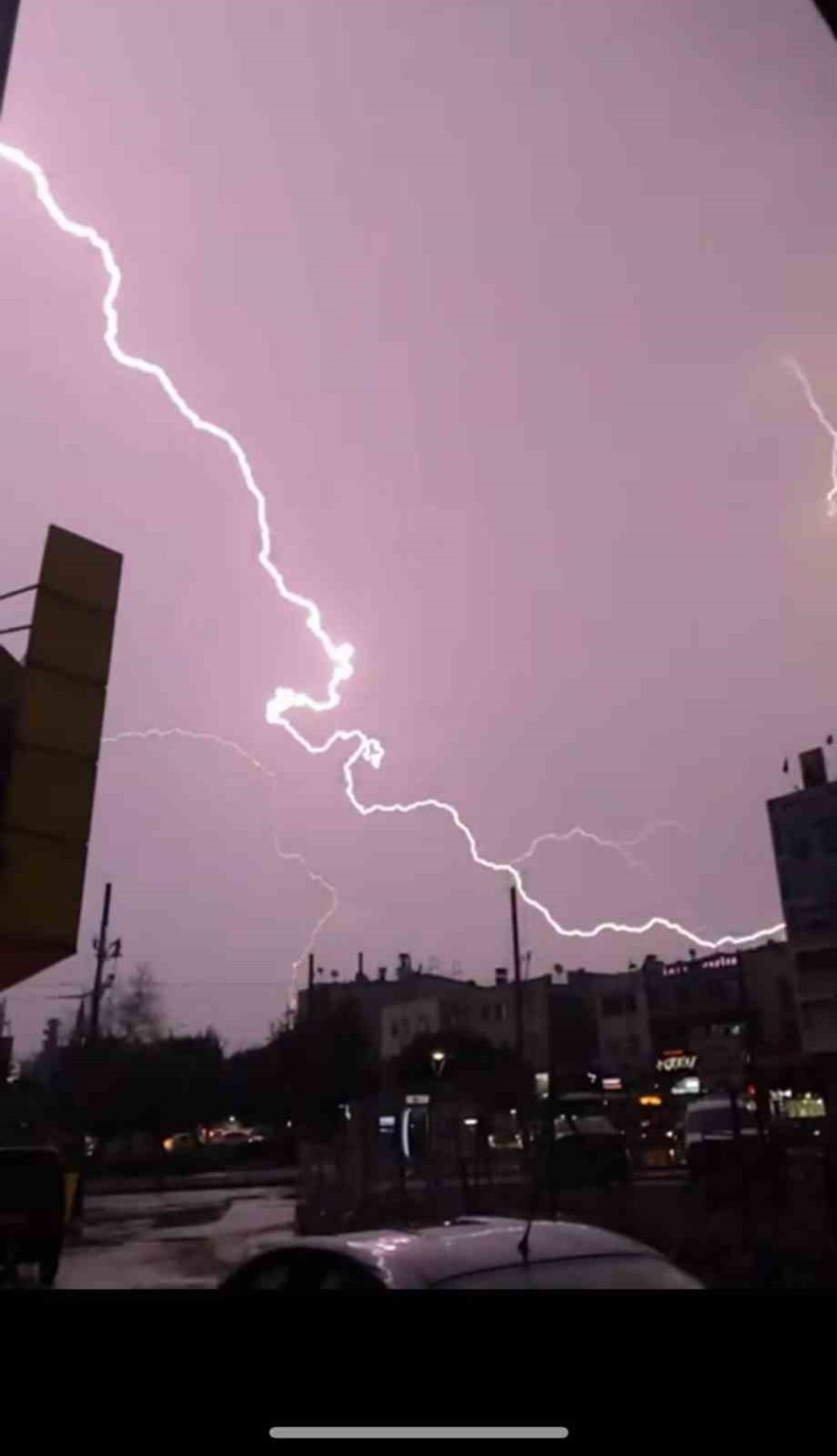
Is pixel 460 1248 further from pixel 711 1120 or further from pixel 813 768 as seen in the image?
pixel 813 768

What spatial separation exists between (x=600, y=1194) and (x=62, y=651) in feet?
45.8

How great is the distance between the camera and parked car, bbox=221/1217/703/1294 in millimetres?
2715

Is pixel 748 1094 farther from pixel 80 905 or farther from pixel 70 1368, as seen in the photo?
pixel 70 1368

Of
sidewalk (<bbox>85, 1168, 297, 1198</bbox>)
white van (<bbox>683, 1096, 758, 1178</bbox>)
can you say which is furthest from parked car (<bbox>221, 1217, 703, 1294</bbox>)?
sidewalk (<bbox>85, 1168, 297, 1198</bbox>)

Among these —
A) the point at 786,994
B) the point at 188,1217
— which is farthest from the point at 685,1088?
the point at 188,1217

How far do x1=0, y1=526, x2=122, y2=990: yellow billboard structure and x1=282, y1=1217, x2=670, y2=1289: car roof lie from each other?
2.34 meters

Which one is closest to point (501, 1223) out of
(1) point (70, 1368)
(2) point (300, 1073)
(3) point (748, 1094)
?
(1) point (70, 1368)

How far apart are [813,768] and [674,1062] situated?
15787 mm

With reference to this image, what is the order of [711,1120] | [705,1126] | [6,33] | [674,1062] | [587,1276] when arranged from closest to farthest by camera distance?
1. [587,1276]
2. [6,33]
3. [705,1126]
4. [711,1120]
5. [674,1062]

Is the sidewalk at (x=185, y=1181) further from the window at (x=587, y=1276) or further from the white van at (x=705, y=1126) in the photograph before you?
the window at (x=587, y=1276)

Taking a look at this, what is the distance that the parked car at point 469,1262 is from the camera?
2.71 m

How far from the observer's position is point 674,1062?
166 feet

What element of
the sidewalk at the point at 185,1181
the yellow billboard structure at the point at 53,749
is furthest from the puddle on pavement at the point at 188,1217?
the yellow billboard structure at the point at 53,749

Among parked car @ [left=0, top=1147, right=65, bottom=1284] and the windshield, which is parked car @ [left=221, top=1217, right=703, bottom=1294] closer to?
parked car @ [left=0, top=1147, right=65, bottom=1284]
